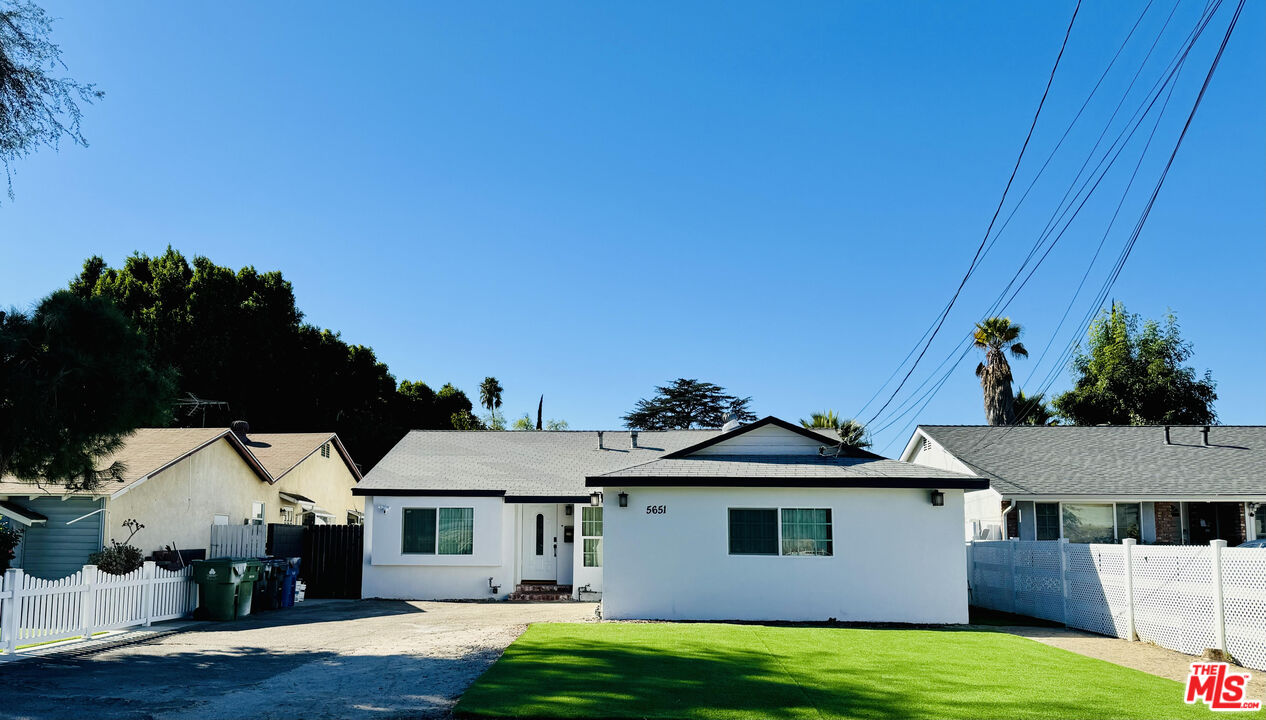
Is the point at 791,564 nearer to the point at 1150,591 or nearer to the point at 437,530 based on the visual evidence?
the point at 1150,591

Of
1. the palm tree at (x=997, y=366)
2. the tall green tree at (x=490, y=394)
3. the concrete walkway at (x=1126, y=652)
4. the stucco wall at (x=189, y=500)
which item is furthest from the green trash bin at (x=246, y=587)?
the tall green tree at (x=490, y=394)

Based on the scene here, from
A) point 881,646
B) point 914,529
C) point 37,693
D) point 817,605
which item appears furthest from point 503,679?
point 914,529

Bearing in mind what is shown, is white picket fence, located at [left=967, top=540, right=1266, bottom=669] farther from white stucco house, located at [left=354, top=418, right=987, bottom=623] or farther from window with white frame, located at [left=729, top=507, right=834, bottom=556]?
window with white frame, located at [left=729, top=507, right=834, bottom=556]

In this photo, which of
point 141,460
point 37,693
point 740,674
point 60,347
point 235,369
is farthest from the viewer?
point 235,369

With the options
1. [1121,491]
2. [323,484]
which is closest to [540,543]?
[323,484]

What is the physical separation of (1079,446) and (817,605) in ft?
42.2

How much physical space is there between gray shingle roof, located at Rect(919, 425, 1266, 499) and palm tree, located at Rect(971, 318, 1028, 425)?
1192cm

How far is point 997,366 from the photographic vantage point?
39500 millimetres

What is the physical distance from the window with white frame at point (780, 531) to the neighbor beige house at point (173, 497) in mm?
10856

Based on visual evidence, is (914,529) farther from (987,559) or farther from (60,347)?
(60,347)

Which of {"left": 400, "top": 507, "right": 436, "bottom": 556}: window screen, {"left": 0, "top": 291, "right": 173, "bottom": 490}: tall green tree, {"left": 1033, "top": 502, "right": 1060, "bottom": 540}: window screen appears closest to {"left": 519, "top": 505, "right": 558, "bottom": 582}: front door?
{"left": 400, "top": 507, "right": 436, "bottom": 556}: window screen

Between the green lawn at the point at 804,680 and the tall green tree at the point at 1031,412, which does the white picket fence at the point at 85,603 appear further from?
the tall green tree at the point at 1031,412

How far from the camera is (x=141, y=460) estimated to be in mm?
19625

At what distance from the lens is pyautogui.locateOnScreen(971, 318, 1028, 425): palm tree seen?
127 feet
